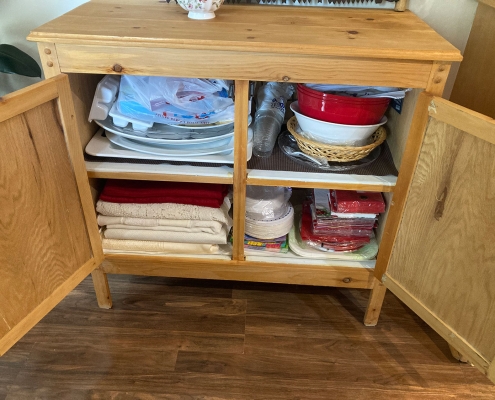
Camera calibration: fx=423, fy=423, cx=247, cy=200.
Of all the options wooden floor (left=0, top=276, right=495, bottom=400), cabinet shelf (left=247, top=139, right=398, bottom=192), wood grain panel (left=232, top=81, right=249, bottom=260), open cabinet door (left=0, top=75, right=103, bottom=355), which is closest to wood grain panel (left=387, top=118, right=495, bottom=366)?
cabinet shelf (left=247, top=139, right=398, bottom=192)

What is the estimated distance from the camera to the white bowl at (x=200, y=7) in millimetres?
971

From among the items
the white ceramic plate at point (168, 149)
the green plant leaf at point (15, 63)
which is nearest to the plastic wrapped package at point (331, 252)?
the white ceramic plate at point (168, 149)

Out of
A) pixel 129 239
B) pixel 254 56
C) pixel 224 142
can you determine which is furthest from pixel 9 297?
pixel 254 56

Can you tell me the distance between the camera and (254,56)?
883 mm

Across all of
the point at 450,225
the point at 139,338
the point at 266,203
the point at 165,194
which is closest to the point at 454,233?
the point at 450,225

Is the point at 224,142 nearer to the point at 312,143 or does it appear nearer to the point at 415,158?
the point at 312,143

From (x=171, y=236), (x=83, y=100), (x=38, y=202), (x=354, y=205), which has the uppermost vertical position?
(x=83, y=100)

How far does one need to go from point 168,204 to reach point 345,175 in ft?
1.56

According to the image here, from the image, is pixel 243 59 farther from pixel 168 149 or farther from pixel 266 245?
pixel 266 245

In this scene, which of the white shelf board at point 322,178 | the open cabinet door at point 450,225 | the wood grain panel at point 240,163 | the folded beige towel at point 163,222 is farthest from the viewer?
the folded beige towel at point 163,222

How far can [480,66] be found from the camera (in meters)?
1.12

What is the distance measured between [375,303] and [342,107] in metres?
0.57

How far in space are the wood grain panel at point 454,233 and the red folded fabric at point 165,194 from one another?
50cm

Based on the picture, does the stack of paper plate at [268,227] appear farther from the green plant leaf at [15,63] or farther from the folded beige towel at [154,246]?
the green plant leaf at [15,63]
